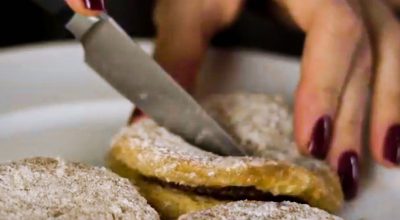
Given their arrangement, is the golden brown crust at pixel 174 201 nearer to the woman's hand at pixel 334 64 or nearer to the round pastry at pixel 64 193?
the round pastry at pixel 64 193

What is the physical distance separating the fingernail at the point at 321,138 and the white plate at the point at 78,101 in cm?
8

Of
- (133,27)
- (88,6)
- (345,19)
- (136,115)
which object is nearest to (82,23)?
(88,6)

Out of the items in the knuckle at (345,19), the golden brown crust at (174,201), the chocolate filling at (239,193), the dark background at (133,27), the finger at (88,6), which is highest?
the finger at (88,6)

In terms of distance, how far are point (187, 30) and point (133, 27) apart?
331 mm

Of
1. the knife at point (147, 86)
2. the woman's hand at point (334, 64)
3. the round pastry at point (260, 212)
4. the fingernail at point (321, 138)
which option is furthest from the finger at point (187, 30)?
the round pastry at point (260, 212)

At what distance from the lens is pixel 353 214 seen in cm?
116

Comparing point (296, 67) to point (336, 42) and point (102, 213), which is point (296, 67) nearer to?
point (336, 42)

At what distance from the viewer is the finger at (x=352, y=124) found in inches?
46.7

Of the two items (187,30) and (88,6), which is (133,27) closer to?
(187,30)

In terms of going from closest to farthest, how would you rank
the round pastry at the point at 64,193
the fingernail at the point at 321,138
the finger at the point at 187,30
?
1. the round pastry at the point at 64,193
2. the fingernail at the point at 321,138
3. the finger at the point at 187,30

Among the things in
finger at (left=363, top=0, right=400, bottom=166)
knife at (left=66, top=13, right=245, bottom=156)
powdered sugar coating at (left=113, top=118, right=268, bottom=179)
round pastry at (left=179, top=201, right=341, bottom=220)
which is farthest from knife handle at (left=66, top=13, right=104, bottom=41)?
finger at (left=363, top=0, right=400, bottom=166)

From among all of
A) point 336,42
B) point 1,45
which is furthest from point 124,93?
point 1,45

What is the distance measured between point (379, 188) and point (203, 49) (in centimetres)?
37

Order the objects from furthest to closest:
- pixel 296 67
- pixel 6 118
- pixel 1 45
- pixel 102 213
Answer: pixel 1 45
pixel 296 67
pixel 6 118
pixel 102 213
